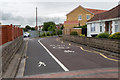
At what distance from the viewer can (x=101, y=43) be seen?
1392 cm

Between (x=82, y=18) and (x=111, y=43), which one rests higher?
(x=82, y=18)

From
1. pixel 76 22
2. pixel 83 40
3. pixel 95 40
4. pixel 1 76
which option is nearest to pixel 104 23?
pixel 83 40

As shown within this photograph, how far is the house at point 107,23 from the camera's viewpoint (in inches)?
837

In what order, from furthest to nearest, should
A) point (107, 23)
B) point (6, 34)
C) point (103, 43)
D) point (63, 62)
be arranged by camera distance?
point (107, 23), point (103, 43), point (63, 62), point (6, 34)

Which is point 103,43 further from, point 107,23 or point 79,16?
point 79,16

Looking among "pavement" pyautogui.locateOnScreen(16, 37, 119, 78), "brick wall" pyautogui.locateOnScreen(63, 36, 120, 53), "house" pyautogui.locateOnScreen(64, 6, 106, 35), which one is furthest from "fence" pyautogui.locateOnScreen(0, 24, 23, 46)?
"house" pyautogui.locateOnScreen(64, 6, 106, 35)

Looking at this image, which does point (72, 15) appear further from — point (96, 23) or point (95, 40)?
point (95, 40)

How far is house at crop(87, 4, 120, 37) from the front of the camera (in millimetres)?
21253

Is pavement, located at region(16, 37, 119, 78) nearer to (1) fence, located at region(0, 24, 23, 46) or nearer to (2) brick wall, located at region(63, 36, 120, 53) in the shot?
(2) brick wall, located at region(63, 36, 120, 53)

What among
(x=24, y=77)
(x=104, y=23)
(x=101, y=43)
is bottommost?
(x=24, y=77)

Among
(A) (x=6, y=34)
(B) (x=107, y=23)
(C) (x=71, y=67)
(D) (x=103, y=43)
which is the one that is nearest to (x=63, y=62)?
(C) (x=71, y=67)

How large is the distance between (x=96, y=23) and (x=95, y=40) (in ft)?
41.2

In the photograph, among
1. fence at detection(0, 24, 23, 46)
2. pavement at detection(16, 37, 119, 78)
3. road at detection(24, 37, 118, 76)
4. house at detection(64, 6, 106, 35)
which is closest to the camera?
pavement at detection(16, 37, 119, 78)

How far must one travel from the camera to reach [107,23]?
79.7 feet
